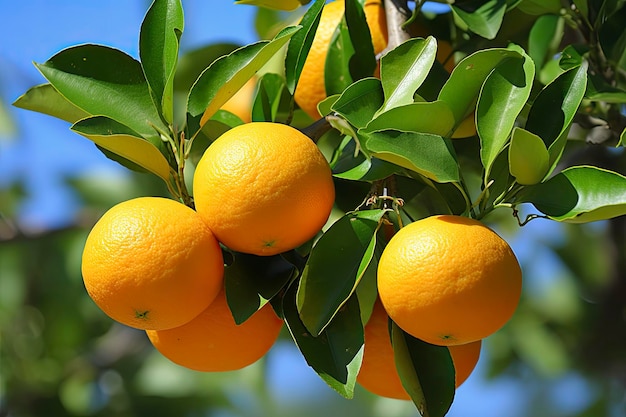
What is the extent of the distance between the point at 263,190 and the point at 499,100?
35cm

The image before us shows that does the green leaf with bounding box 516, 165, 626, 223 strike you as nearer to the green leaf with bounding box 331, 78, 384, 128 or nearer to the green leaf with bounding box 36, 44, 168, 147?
the green leaf with bounding box 331, 78, 384, 128

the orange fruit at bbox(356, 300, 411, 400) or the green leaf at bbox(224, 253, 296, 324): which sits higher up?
the green leaf at bbox(224, 253, 296, 324)

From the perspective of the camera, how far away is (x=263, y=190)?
1102mm

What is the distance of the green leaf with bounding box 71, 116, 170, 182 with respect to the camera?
44.9 inches

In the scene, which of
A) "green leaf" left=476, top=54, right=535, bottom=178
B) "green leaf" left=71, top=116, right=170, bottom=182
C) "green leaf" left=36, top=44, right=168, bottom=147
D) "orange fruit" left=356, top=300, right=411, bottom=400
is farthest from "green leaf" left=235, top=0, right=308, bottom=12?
"orange fruit" left=356, top=300, right=411, bottom=400

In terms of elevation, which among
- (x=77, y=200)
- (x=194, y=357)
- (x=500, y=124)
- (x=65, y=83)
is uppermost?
(x=65, y=83)

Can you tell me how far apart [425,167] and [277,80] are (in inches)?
15.9

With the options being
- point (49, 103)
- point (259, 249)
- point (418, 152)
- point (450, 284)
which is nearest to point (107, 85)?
point (49, 103)

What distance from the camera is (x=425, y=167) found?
110 centimetres

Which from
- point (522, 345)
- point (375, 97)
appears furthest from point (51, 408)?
point (375, 97)

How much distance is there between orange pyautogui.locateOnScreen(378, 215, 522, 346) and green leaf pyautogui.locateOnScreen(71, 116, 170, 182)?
1.15ft

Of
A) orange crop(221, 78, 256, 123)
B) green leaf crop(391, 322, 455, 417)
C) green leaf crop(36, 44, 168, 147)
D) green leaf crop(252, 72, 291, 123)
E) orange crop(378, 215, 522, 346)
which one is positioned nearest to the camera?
orange crop(378, 215, 522, 346)

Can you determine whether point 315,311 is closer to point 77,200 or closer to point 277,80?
point 277,80

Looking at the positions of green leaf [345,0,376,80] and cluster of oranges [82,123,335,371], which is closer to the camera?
cluster of oranges [82,123,335,371]
